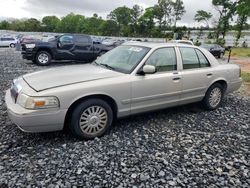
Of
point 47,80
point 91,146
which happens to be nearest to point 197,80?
point 91,146

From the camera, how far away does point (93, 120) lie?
4.05 metres

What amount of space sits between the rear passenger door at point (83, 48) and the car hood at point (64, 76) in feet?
30.5

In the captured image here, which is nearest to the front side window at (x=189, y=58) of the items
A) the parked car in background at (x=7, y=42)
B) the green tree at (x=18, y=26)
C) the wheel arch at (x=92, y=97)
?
the wheel arch at (x=92, y=97)

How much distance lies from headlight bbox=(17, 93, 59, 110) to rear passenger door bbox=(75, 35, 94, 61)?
1026 centimetres

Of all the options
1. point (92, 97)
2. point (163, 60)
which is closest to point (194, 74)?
point (163, 60)

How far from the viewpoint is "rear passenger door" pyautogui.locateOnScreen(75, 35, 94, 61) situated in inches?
538

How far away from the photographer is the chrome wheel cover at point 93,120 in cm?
398

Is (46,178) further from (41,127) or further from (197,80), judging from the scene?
(197,80)

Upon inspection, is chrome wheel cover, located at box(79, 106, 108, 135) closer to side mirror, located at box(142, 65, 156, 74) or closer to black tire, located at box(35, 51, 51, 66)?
side mirror, located at box(142, 65, 156, 74)

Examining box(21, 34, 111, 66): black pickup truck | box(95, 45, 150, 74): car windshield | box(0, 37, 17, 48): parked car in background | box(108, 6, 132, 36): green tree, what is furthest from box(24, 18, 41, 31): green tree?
box(95, 45, 150, 74): car windshield

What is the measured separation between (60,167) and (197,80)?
10.5 feet

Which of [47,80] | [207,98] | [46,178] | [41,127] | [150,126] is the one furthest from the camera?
[207,98]

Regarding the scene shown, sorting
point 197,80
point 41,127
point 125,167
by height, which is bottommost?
point 125,167

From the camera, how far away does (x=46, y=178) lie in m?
3.06
